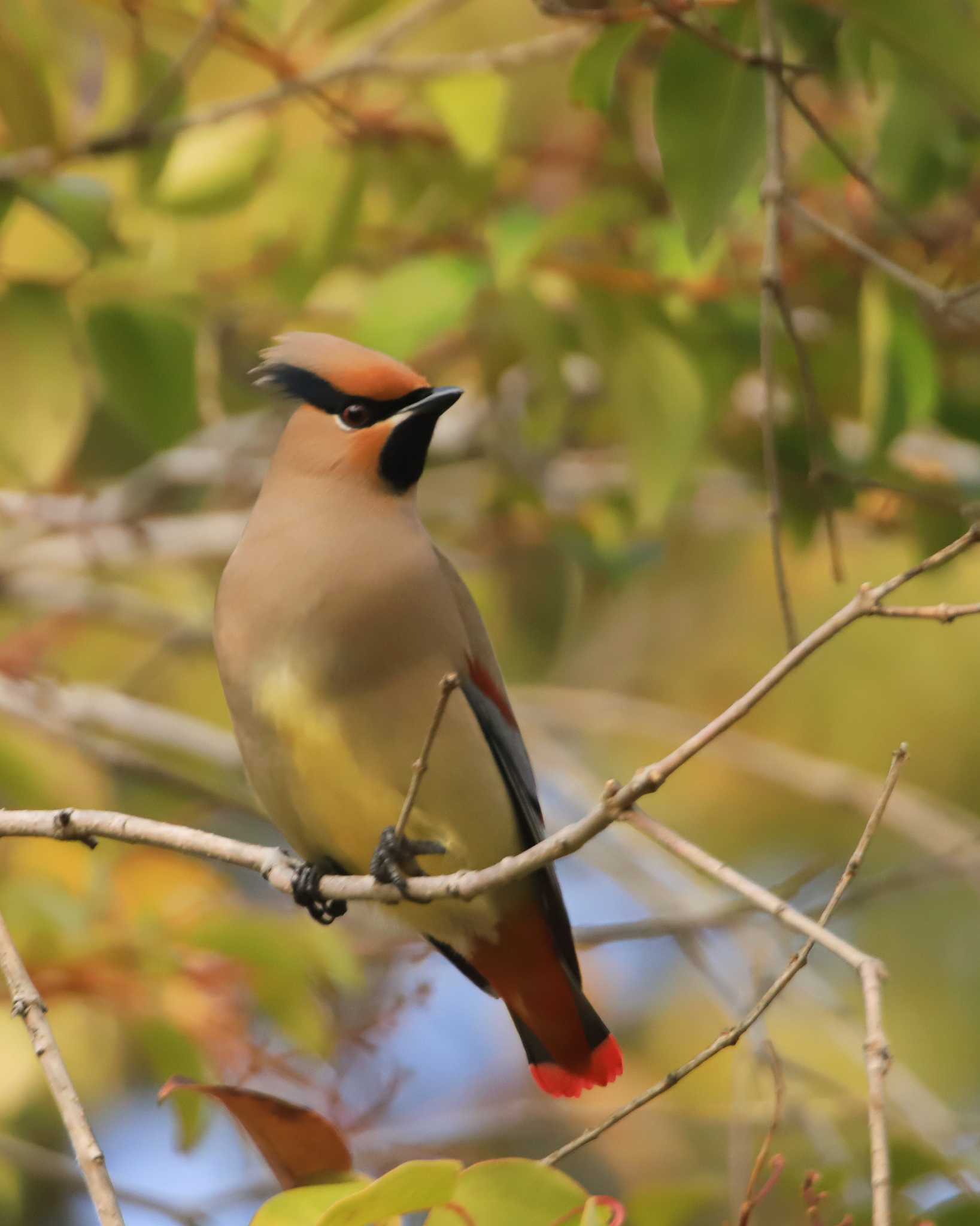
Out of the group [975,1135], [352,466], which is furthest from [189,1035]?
[975,1135]

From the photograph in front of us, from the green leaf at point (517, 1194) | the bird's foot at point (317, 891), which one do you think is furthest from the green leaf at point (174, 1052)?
the green leaf at point (517, 1194)

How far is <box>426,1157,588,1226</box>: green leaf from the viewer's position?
1768 millimetres

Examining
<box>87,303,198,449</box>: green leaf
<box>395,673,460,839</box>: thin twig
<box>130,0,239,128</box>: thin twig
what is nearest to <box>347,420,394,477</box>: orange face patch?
<box>87,303,198,449</box>: green leaf

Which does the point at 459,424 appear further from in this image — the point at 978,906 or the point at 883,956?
the point at 978,906

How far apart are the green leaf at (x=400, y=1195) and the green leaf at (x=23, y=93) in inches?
82.2

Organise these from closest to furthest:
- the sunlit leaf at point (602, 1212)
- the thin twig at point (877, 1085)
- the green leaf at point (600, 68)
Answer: the thin twig at point (877, 1085)
the sunlit leaf at point (602, 1212)
the green leaf at point (600, 68)

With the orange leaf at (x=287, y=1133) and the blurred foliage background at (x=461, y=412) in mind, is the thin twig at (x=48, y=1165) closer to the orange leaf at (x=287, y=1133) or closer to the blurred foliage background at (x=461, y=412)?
the blurred foliage background at (x=461, y=412)

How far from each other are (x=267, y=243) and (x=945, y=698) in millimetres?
3496

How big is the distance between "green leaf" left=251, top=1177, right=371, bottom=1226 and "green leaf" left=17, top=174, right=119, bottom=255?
175 cm

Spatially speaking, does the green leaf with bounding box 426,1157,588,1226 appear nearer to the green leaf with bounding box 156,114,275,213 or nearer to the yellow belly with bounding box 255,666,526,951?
the yellow belly with bounding box 255,666,526,951

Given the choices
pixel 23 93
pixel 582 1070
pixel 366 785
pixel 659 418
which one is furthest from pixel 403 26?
pixel 582 1070

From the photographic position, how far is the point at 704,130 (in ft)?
8.55

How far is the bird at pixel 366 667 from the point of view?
2.83 m

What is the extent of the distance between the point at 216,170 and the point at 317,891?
152cm
